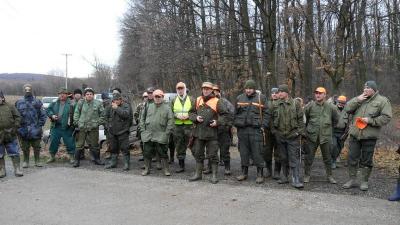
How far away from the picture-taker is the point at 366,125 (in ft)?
23.4

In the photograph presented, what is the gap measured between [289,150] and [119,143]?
4.19 m

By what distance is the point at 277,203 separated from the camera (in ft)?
21.0

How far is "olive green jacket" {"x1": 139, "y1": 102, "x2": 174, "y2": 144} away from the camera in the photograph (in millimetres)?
8930

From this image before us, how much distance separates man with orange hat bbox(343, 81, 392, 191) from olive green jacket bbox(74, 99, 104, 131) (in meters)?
5.96

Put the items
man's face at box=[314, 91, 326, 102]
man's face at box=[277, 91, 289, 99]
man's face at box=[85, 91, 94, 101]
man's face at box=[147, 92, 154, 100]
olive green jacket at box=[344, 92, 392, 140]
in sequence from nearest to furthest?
1. olive green jacket at box=[344, 92, 392, 140]
2. man's face at box=[277, 91, 289, 99]
3. man's face at box=[314, 91, 326, 102]
4. man's face at box=[147, 92, 154, 100]
5. man's face at box=[85, 91, 94, 101]

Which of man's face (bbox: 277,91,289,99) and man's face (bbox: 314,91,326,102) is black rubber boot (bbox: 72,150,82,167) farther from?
man's face (bbox: 314,91,326,102)

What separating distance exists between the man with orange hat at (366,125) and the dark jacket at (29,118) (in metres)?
7.21

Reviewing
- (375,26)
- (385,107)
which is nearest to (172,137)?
(385,107)

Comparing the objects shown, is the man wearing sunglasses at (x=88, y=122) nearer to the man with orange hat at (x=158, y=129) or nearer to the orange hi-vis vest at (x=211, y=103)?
the man with orange hat at (x=158, y=129)

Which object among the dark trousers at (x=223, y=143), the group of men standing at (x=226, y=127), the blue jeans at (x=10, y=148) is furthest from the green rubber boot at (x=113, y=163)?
the dark trousers at (x=223, y=143)

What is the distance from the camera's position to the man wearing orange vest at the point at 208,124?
8.08 meters

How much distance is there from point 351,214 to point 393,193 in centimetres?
152

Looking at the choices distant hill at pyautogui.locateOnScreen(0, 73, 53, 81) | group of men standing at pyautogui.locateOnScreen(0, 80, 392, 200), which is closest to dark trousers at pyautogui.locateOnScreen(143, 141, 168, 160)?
group of men standing at pyautogui.locateOnScreen(0, 80, 392, 200)

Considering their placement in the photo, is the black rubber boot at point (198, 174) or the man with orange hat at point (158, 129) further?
the man with orange hat at point (158, 129)
